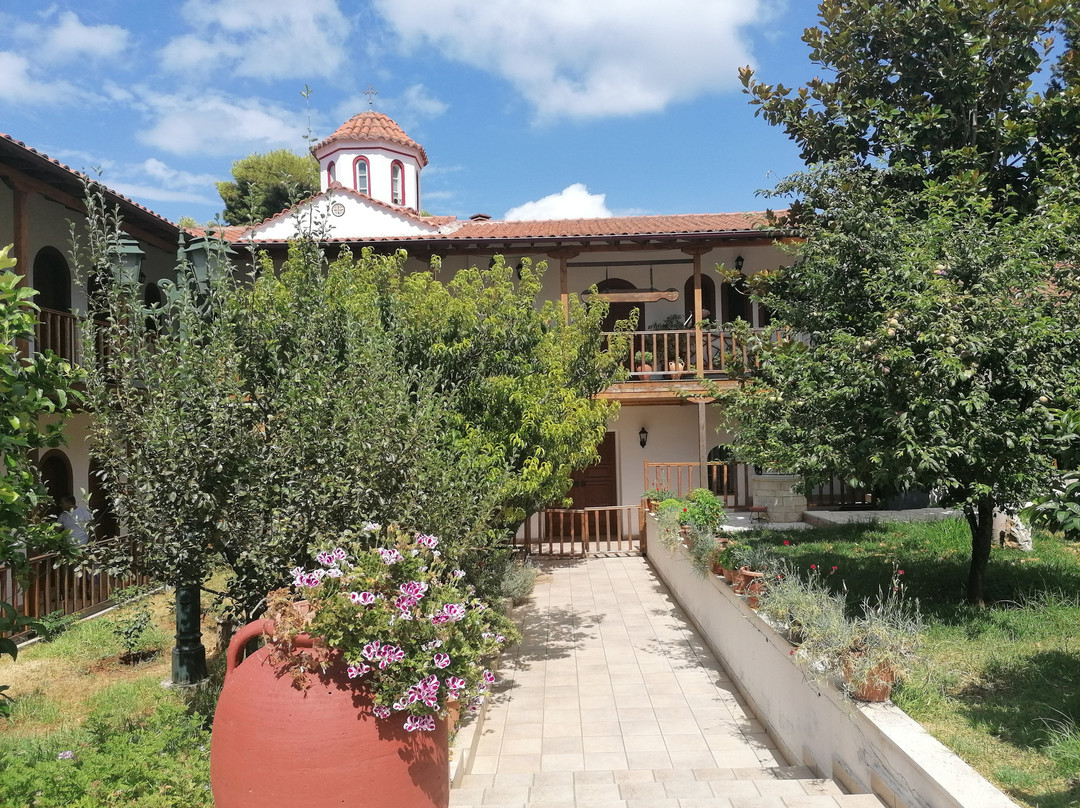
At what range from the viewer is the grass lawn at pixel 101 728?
11.7ft

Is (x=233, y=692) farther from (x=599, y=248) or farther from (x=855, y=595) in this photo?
(x=599, y=248)

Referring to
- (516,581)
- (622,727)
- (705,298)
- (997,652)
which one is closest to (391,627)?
(622,727)

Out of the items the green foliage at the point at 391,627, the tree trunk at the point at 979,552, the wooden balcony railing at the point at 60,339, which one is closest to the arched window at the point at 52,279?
the wooden balcony railing at the point at 60,339

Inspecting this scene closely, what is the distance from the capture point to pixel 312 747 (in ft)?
10.0

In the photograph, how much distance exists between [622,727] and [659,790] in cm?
178

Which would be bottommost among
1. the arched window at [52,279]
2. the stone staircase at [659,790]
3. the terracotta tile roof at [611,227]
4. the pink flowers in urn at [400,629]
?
the stone staircase at [659,790]

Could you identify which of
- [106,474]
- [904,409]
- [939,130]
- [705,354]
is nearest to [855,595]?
[904,409]

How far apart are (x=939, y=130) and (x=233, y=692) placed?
7.92 metres

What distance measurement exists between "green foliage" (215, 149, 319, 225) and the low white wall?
29.9 metres

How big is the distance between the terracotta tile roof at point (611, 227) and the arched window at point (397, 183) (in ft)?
12.9

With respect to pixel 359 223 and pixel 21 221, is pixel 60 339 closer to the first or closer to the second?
pixel 21 221

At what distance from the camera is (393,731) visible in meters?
3.18

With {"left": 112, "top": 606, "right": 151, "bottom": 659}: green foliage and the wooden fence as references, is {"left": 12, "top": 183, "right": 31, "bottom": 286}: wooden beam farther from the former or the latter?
the wooden fence

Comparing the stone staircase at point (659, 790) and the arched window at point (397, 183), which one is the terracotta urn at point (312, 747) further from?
the arched window at point (397, 183)
